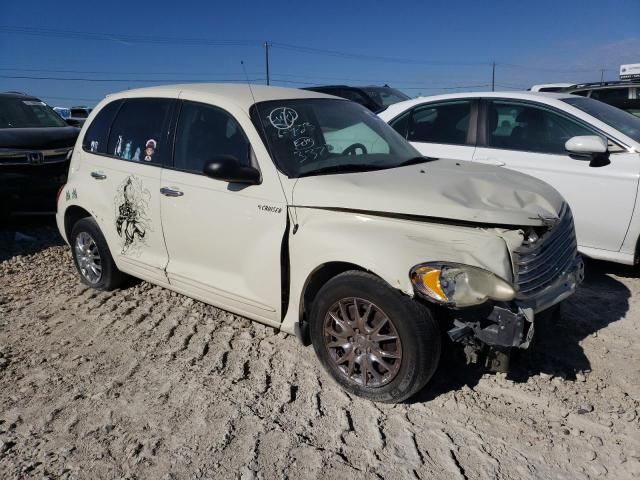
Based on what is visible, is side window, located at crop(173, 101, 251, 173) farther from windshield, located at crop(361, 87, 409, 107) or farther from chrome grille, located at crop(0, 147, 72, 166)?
windshield, located at crop(361, 87, 409, 107)

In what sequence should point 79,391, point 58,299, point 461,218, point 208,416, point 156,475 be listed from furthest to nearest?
point 58,299, point 79,391, point 208,416, point 461,218, point 156,475

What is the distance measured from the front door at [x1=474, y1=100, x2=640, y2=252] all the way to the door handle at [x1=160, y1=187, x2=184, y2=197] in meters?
3.02

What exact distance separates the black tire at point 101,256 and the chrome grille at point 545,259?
3.47 meters

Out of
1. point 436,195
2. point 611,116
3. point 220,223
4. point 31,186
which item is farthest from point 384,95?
point 436,195

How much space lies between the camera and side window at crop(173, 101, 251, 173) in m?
3.65

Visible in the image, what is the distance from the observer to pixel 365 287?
293 centimetres

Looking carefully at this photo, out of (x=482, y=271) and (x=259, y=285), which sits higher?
(x=482, y=271)

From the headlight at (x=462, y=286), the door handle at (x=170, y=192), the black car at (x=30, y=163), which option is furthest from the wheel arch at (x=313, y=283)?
the black car at (x=30, y=163)

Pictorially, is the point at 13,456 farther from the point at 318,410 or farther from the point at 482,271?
the point at 482,271

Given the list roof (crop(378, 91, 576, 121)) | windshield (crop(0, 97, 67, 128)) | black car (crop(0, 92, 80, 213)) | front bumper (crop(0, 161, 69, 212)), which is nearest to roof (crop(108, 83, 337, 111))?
roof (crop(378, 91, 576, 121))

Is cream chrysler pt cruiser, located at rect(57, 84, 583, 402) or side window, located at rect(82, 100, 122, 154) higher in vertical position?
side window, located at rect(82, 100, 122, 154)

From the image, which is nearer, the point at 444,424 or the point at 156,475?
the point at 156,475

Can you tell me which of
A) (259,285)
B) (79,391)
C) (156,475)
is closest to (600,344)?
(259,285)

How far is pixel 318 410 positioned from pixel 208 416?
2.06ft
